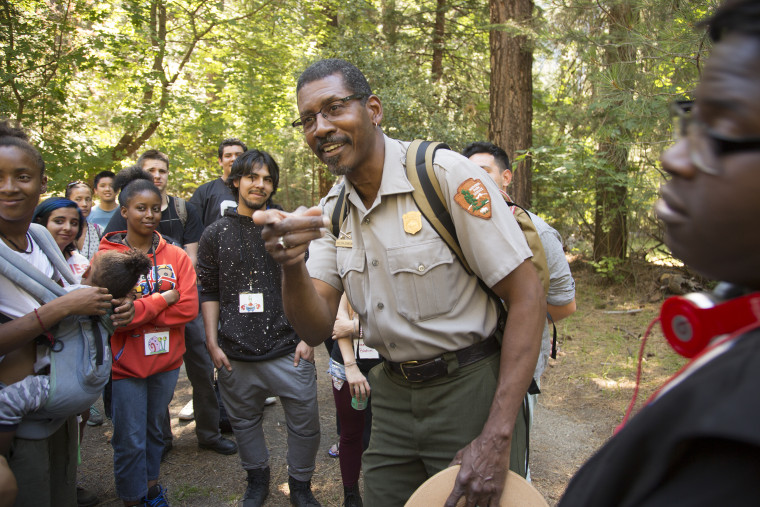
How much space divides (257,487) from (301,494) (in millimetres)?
328

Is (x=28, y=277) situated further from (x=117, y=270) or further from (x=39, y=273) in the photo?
(x=117, y=270)

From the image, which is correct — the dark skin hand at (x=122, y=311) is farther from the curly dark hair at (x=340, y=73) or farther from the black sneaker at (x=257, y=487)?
the curly dark hair at (x=340, y=73)

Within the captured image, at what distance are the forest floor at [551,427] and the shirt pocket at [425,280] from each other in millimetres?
2453

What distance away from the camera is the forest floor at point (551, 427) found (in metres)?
4.02

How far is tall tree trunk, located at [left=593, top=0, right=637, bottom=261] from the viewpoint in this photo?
5.49 m

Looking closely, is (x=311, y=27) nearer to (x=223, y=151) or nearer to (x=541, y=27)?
(x=541, y=27)

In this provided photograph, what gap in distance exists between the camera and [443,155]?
6.79 ft

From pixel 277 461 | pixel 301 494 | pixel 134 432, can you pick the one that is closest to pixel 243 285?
pixel 134 432

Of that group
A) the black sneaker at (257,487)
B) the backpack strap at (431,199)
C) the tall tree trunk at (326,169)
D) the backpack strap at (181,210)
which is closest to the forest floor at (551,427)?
the black sneaker at (257,487)

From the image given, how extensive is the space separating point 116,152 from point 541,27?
6795 millimetres

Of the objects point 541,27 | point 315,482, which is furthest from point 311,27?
point 315,482

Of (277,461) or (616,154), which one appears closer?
(277,461)

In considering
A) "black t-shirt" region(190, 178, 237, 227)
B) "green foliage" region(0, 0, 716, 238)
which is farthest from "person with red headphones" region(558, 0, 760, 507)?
"black t-shirt" region(190, 178, 237, 227)

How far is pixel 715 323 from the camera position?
823 millimetres
